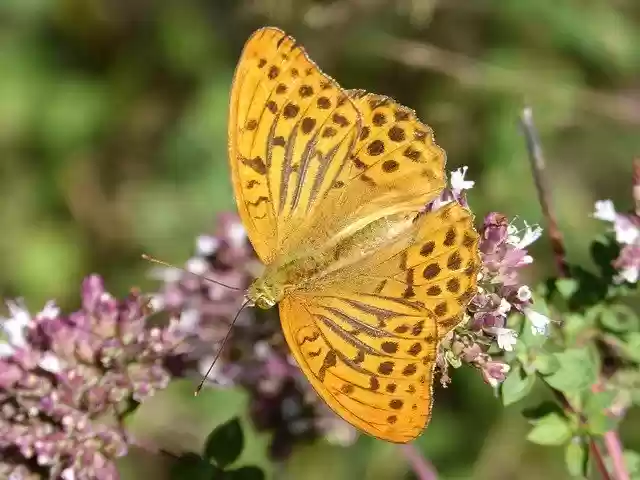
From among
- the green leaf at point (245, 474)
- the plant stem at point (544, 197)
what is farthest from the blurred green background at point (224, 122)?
the green leaf at point (245, 474)

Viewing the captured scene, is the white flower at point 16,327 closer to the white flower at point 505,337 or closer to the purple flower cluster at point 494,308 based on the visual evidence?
the purple flower cluster at point 494,308

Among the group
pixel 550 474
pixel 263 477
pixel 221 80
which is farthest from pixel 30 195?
pixel 550 474

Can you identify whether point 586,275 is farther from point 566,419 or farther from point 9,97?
A: point 9,97

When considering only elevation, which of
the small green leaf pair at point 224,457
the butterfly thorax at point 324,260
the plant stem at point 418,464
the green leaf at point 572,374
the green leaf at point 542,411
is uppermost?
the butterfly thorax at point 324,260

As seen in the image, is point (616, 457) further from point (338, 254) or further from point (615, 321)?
point (338, 254)

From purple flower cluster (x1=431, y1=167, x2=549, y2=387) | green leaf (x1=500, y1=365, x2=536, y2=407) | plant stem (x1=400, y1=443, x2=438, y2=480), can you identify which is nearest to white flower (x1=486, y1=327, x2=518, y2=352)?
purple flower cluster (x1=431, y1=167, x2=549, y2=387)

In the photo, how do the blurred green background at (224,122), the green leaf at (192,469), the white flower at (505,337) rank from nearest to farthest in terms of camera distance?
the white flower at (505,337) → the green leaf at (192,469) → the blurred green background at (224,122)

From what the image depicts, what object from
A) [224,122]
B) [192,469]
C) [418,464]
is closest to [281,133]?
[192,469]

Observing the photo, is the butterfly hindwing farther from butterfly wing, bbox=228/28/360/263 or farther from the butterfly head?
butterfly wing, bbox=228/28/360/263
